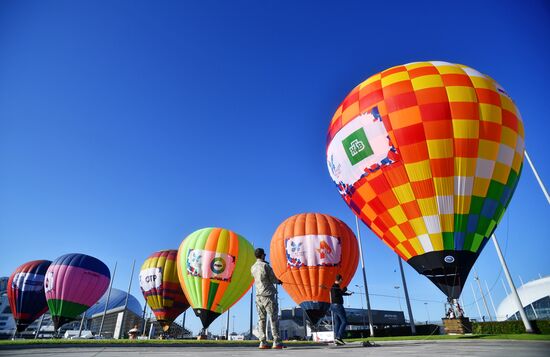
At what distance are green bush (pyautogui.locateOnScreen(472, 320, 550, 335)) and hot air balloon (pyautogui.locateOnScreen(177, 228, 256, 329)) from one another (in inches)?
681

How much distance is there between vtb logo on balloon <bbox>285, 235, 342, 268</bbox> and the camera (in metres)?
18.1

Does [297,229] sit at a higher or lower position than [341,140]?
lower

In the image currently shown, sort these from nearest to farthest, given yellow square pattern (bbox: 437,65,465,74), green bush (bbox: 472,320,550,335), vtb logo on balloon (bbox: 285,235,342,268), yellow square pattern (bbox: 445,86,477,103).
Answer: yellow square pattern (bbox: 445,86,477,103), yellow square pattern (bbox: 437,65,465,74), green bush (bbox: 472,320,550,335), vtb logo on balloon (bbox: 285,235,342,268)

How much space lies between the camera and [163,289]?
25.4m

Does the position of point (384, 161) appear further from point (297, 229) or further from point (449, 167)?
point (297, 229)

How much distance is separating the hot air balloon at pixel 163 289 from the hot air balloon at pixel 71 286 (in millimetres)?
6415

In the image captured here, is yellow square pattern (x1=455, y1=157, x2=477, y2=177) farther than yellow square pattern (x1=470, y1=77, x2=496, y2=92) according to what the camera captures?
No

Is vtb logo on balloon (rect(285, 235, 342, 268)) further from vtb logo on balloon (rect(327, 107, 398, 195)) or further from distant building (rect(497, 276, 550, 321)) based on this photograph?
distant building (rect(497, 276, 550, 321))

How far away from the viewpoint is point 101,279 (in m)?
29.8

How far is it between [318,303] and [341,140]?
1019 centimetres

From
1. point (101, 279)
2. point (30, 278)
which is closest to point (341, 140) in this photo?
→ point (101, 279)

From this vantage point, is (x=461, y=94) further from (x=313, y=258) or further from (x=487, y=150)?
(x=313, y=258)

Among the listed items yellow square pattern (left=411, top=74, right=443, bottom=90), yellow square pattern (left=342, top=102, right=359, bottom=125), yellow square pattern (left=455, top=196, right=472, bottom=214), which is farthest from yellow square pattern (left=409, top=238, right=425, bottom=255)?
yellow square pattern (left=411, top=74, right=443, bottom=90)

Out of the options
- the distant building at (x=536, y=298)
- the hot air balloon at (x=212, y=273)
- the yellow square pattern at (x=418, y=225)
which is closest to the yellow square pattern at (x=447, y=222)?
the yellow square pattern at (x=418, y=225)
